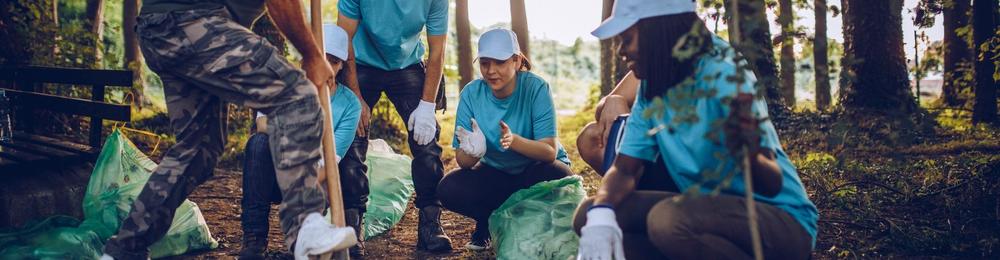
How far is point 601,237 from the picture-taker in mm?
2779

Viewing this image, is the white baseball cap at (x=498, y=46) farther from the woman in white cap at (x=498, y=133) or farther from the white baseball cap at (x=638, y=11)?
the white baseball cap at (x=638, y=11)

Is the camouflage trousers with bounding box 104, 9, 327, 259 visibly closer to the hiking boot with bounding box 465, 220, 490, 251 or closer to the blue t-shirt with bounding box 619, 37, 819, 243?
the blue t-shirt with bounding box 619, 37, 819, 243

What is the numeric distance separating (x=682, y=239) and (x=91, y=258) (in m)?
2.43

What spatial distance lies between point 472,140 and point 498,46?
1.35 feet

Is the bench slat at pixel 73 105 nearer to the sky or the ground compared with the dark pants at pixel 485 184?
nearer to the sky

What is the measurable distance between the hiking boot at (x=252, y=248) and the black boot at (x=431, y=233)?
0.74 m

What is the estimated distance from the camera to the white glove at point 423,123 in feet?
13.2

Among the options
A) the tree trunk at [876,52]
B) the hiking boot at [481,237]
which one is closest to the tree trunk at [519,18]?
the tree trunk at [876,52]

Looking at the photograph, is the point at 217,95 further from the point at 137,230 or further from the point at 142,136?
the point at 142,136

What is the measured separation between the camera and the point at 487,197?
399 centimetres

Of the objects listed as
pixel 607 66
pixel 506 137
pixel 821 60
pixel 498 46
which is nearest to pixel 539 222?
pixel 506 137

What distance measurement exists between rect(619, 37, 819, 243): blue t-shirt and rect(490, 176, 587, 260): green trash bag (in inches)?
29.9

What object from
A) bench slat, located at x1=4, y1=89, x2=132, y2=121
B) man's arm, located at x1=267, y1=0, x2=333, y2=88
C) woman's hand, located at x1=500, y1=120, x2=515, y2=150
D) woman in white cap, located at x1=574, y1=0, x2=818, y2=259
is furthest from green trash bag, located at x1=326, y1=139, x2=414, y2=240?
woman in white cap, located at x1=574, y1=0, x2=818, y2=259

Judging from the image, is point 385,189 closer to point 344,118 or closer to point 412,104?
point 412,104
